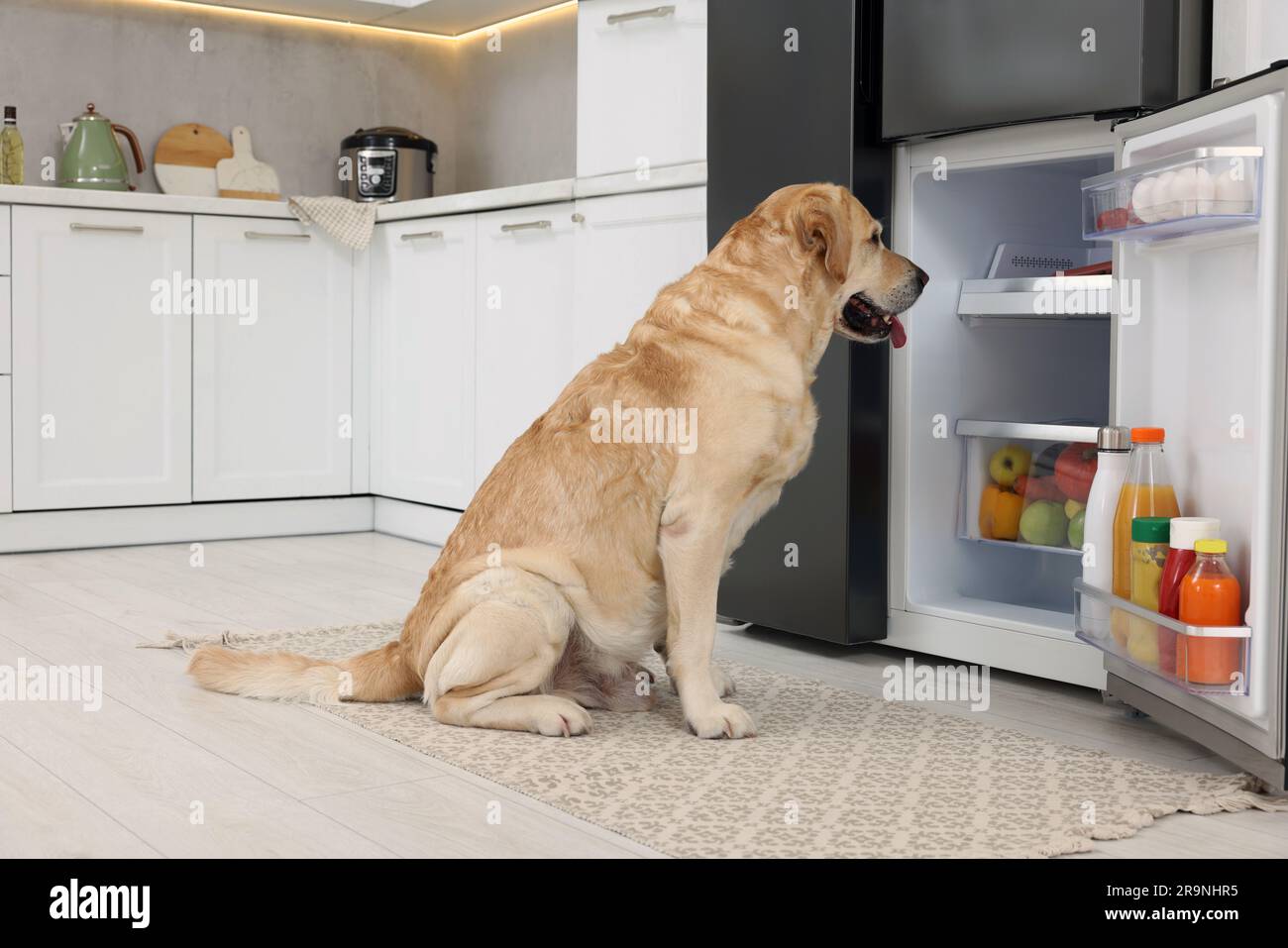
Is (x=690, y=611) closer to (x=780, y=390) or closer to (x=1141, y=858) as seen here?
(x=780, y=390)

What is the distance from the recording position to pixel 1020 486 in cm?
329

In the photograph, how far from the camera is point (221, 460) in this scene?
5.20m

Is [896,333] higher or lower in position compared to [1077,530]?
higher

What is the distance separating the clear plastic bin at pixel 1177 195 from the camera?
2.19 metres

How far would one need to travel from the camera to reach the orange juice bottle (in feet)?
8.16

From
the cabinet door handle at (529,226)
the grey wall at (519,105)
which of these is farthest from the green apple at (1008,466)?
the grey wall at (519,105)

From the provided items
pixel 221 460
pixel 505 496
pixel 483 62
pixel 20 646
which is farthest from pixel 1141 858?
pixel 483 62

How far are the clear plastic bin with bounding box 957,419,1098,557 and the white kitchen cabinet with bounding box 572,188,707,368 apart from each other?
2.96 ft

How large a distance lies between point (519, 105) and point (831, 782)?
441 centimetres

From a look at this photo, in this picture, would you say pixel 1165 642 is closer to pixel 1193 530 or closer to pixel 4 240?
pixel 1193 530

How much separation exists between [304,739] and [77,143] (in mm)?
3631

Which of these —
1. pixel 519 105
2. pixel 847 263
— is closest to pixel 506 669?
pixel 847 263

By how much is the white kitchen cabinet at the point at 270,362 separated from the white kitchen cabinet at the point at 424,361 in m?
0.14
